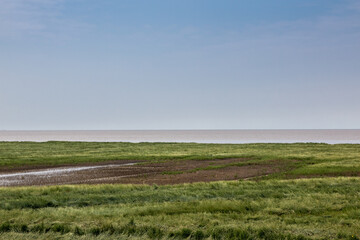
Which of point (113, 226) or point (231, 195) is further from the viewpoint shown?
point (231, 195)

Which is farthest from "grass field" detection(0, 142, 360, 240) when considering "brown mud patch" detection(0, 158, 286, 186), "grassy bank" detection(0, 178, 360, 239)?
"brown mud patch" detection(0, 158, 286, 186)

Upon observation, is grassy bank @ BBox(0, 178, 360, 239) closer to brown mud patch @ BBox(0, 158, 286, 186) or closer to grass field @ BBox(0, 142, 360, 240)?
grass field @ BBox(0, 142, 360, 240)

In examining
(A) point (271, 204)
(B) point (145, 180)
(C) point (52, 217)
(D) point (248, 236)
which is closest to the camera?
(D) point (248, 236)

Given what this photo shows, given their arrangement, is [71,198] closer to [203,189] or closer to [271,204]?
[203,189]

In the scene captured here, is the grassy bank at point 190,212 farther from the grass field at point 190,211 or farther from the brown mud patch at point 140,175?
the brown mud patch at point 140,175

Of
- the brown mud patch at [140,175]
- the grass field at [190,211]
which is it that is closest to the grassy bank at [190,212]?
the grass field at [190,211]

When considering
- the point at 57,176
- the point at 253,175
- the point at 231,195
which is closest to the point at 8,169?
the point at 57,176

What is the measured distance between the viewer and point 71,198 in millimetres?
17984

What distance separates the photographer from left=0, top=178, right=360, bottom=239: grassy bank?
35.9ft

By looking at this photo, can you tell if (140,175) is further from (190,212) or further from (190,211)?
(190,212)

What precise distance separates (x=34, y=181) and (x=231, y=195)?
16.5 meters

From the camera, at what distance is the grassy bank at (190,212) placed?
10.9 m

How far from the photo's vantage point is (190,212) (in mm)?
14289

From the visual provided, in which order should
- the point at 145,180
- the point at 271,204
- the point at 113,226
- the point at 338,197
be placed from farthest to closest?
the point at 145,180 → the point at 338,197 → the point at 271,204 → the point at 113,226
